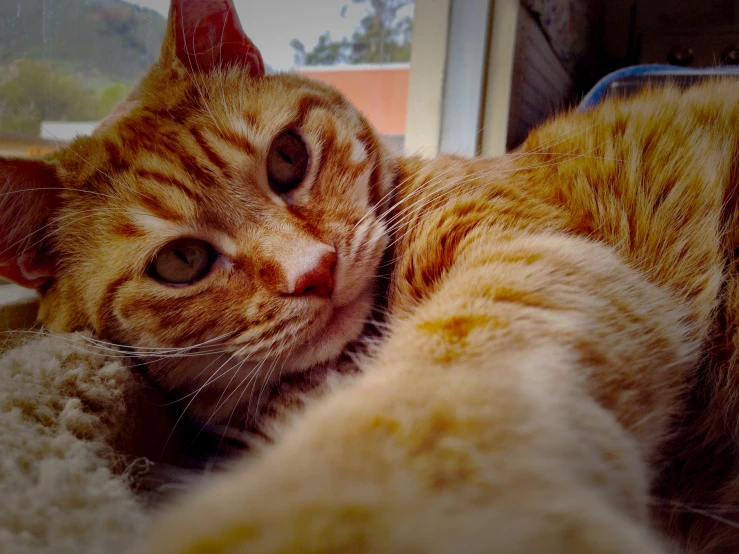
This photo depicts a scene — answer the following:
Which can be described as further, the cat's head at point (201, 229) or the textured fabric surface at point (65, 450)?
the cat's head at point (201, 229)

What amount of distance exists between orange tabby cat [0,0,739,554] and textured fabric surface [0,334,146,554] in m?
0.10

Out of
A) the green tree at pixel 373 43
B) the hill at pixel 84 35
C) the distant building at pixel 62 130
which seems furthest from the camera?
the green tree at pixel 373 43

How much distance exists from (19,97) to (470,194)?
0.92 metres

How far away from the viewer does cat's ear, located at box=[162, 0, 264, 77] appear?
1029 mm

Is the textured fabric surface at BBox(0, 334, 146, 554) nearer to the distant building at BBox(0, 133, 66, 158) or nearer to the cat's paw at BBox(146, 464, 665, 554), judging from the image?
the cat's paw at BBox(146, 464, 665, 554)

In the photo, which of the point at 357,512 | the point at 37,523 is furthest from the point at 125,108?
the point at 357,512

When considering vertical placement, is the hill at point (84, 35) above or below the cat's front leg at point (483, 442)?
above

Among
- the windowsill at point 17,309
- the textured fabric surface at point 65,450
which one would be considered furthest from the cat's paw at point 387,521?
the windowsill at point 17,309

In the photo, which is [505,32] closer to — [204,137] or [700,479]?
[204,137]

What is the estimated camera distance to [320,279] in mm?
828

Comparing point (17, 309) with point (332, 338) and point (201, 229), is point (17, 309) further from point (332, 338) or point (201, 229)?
point (332, 338)

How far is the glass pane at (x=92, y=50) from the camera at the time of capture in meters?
1.00

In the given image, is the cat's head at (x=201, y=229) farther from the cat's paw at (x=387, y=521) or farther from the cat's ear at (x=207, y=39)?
the cat's paw at (x=387, y=521)

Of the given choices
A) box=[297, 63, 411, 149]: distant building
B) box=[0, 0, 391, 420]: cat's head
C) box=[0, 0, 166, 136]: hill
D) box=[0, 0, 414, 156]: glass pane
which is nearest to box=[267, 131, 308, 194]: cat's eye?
box=[0, 0, 391, 420]: cat's head
